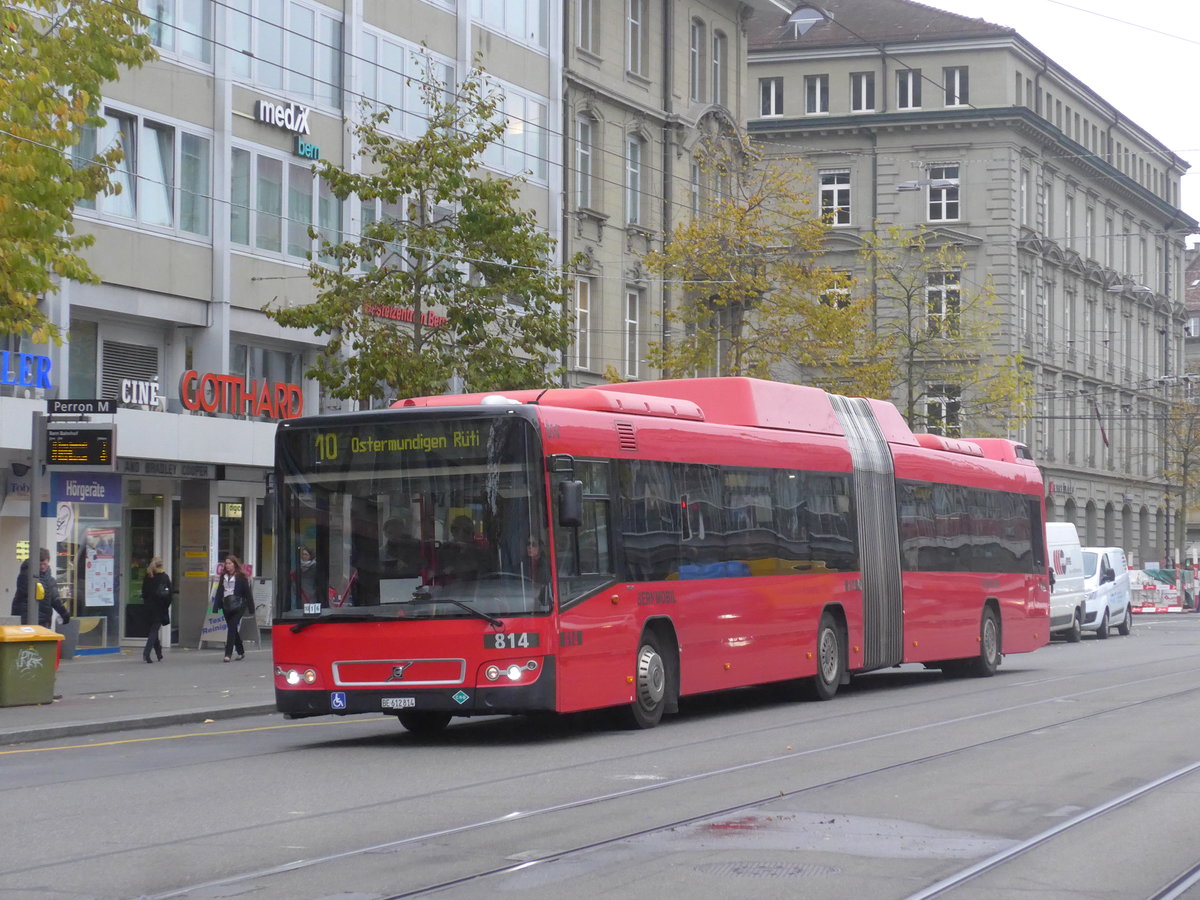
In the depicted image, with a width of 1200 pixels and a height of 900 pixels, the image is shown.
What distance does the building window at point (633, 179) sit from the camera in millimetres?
44250

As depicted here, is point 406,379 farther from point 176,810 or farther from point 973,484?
point 176,810

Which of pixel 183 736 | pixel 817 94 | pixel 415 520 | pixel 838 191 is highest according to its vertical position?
pixel 817 94

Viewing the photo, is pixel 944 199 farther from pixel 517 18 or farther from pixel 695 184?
pixel 517 18

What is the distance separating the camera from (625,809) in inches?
432

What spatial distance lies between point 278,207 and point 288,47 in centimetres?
278

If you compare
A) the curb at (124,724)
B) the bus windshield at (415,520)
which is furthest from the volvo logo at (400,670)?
the curb at (124,724)

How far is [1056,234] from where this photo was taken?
72.6 meters

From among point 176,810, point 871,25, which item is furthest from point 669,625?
point 871,25

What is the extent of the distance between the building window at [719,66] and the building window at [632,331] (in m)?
6.84

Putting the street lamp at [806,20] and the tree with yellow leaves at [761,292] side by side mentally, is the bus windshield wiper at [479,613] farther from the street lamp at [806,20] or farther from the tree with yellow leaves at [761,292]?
the street lamp at [806,20]

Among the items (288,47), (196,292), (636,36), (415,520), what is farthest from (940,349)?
(415,520)

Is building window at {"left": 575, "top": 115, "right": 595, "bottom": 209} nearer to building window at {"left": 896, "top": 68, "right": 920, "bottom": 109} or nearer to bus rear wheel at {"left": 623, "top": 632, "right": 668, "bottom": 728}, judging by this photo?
bus rear wheel at {"left": 623, "top": 632, "right": 668, "bottom": 728}

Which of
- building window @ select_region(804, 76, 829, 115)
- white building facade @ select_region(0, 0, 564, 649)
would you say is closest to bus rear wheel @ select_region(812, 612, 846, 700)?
white building facade @ select_region(0, 0, 564, 649)

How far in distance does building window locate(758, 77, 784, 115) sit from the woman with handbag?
148 ft
